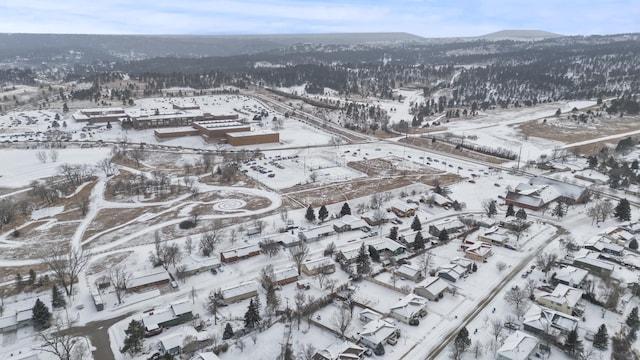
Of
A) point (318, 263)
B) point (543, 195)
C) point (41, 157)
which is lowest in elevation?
point (41, 157)

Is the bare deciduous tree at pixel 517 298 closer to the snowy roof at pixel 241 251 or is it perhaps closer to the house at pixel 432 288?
the house at pixel 432 288

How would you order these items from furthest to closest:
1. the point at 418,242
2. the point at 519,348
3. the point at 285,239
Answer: the point at 285,239 < the point at 418,242 < the point at 519,348

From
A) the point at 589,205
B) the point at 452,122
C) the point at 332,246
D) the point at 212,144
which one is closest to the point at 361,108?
the point at 452,122

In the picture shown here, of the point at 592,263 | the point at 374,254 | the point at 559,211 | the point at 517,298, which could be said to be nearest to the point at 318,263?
the point at 374,254

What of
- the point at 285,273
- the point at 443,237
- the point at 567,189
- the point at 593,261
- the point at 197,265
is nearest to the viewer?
the point at 285,273

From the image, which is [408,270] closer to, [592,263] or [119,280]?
[592,263]

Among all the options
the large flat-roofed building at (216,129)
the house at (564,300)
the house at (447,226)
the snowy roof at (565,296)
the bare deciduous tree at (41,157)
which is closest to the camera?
the house at (564,300)

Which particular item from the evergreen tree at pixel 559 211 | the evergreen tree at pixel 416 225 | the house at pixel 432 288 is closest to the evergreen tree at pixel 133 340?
the house at pixel 432 288
